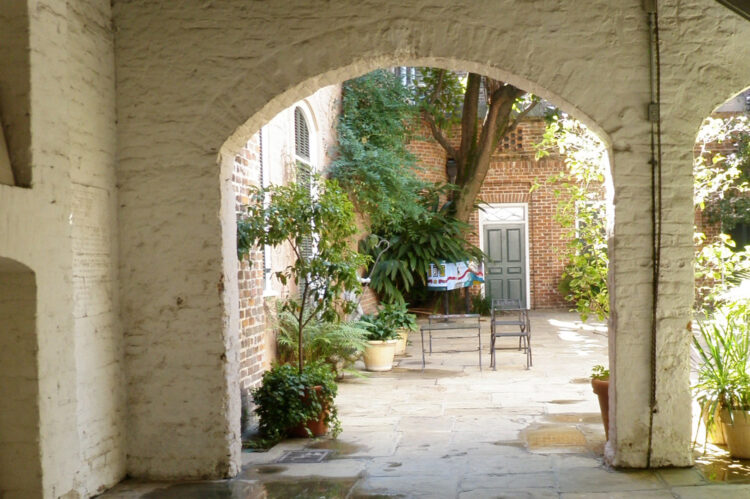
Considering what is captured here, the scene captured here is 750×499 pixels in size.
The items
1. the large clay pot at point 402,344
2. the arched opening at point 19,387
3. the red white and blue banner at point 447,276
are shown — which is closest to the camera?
the arched opening at point 19,387

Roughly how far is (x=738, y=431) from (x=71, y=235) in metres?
4.41

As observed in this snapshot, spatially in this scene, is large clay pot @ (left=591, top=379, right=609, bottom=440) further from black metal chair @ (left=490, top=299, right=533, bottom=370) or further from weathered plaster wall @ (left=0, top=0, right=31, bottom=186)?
weathered plaster wall @ (left=0, top=0, right=31, bottom=186)

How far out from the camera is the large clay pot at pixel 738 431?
5004 mm

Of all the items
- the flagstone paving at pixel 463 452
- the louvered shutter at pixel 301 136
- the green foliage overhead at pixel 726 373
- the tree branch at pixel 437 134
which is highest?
the tree branch at pixel 437 134

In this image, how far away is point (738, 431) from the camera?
5.02 meters

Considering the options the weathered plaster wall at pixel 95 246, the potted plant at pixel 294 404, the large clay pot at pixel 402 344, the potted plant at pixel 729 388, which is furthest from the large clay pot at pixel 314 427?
the large clay pot at pixel 402 344

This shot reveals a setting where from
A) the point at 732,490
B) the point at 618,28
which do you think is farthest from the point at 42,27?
the point at 732,490

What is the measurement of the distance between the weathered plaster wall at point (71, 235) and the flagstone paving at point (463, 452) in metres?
0.62

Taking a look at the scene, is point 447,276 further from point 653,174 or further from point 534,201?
point 653,174

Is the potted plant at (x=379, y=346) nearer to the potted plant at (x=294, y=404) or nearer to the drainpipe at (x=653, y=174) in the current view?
the potted plant at (x=294, y=404)

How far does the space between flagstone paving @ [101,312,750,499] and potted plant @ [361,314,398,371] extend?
0.31m

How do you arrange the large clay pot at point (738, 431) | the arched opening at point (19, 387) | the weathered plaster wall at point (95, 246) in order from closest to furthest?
the arched opening at point (19, 387), the weathered plaster wall at point (95, 246), the large clay pot at point (738, 431)

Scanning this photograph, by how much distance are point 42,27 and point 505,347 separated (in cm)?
819

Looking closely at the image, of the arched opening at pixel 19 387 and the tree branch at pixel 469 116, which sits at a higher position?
the tree branch at pixel 469 116
